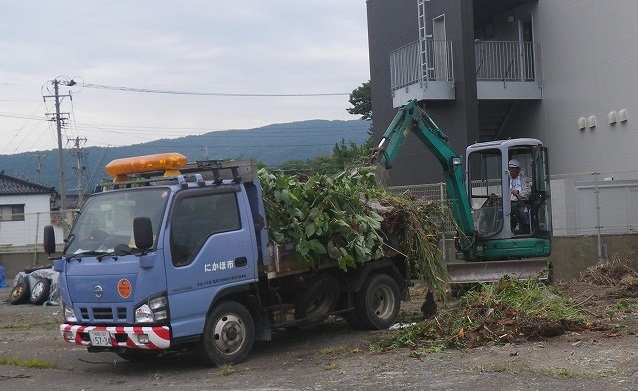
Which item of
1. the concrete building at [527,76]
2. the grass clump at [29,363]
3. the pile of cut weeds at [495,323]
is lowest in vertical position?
the grass clump at [29,363]

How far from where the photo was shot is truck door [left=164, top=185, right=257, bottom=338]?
35.8ft

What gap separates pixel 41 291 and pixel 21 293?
676 millimetres

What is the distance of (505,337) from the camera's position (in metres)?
11.4

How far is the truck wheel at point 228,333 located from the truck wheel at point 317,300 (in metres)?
1.08

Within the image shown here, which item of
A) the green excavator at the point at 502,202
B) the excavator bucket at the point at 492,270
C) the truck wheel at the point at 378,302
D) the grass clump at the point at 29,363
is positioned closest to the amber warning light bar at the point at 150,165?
the grass clump at the point at 29,363

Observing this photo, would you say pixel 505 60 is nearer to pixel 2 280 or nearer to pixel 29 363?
pixel 2 280

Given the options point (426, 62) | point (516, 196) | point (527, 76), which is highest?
point (426, 62)

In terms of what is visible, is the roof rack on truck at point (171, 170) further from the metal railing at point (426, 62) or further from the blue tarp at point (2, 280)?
the blue tarp at point (2, 280)

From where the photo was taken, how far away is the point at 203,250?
11.2m

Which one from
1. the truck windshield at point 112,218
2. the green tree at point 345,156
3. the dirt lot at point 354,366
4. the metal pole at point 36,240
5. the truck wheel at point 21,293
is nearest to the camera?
the dirt lot at point 354,366

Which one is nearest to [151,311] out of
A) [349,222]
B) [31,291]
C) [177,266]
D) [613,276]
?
[177,266]

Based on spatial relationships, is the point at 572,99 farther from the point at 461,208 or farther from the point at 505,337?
the point at 505,337

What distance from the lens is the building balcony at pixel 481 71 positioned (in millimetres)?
25984

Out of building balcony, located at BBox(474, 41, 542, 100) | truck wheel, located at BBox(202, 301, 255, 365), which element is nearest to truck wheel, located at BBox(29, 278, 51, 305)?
truck wheel, located at BBox(202, 301, 255, 365)
